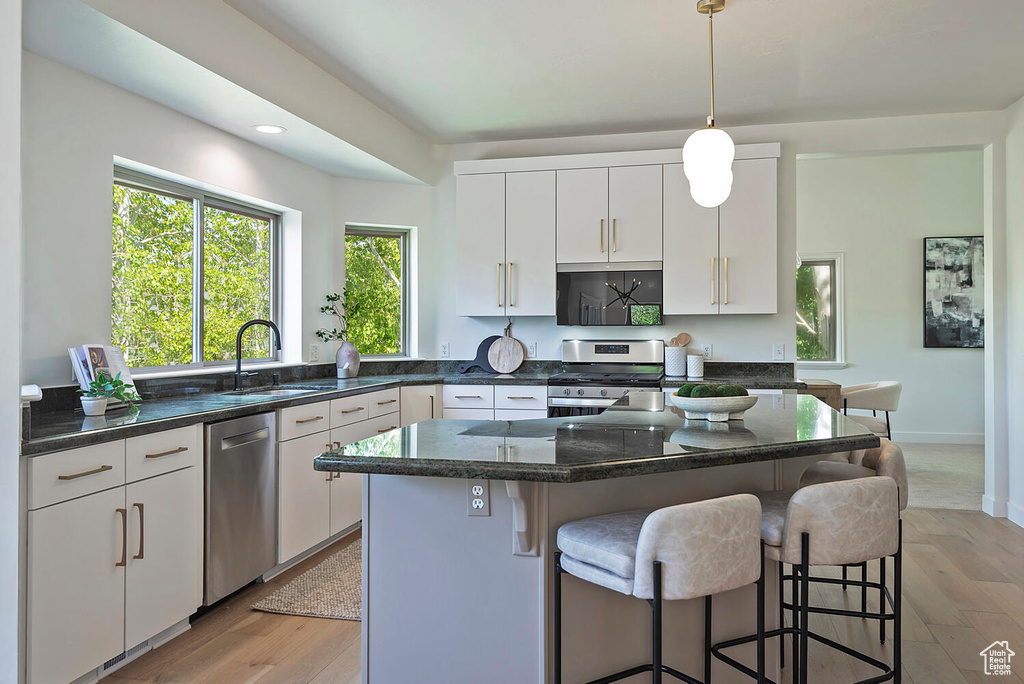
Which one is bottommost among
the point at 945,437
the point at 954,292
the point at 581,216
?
the point at 945,437

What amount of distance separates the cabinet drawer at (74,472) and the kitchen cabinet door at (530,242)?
2903mm

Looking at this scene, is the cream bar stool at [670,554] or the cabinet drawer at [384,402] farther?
the cabinet drawer at [384,402]

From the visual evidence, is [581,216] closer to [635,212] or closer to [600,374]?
[635,212]

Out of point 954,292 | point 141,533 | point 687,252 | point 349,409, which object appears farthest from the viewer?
point 954,292

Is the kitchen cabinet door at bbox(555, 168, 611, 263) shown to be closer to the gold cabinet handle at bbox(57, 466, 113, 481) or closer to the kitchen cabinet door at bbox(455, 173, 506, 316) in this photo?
the kitchen cabinet door at bbox(455, 173, 506, 316)

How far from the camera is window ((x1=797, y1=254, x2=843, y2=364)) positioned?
285 inches

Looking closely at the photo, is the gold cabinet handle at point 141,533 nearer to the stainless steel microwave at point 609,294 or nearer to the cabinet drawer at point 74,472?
the cabinet drawer at point 74,472

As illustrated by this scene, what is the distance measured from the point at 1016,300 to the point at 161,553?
478 cm

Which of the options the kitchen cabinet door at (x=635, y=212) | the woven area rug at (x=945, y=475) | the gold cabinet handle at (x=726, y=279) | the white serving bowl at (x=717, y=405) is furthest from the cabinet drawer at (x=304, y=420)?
the woven area rug at (x=945, y=475)

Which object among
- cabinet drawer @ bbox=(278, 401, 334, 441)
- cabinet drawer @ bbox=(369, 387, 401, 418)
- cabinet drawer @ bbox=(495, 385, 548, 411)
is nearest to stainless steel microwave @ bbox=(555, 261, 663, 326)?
cabinet drawer @ bbox=(495, 385, 548, 411)

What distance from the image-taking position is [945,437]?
703cm

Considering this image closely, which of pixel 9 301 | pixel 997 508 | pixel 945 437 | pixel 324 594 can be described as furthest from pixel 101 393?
pixel 945 437

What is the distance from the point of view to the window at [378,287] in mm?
5000

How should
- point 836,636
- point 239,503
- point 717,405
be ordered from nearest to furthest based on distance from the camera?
point 717,405 → point 836,636 → point 239,503
